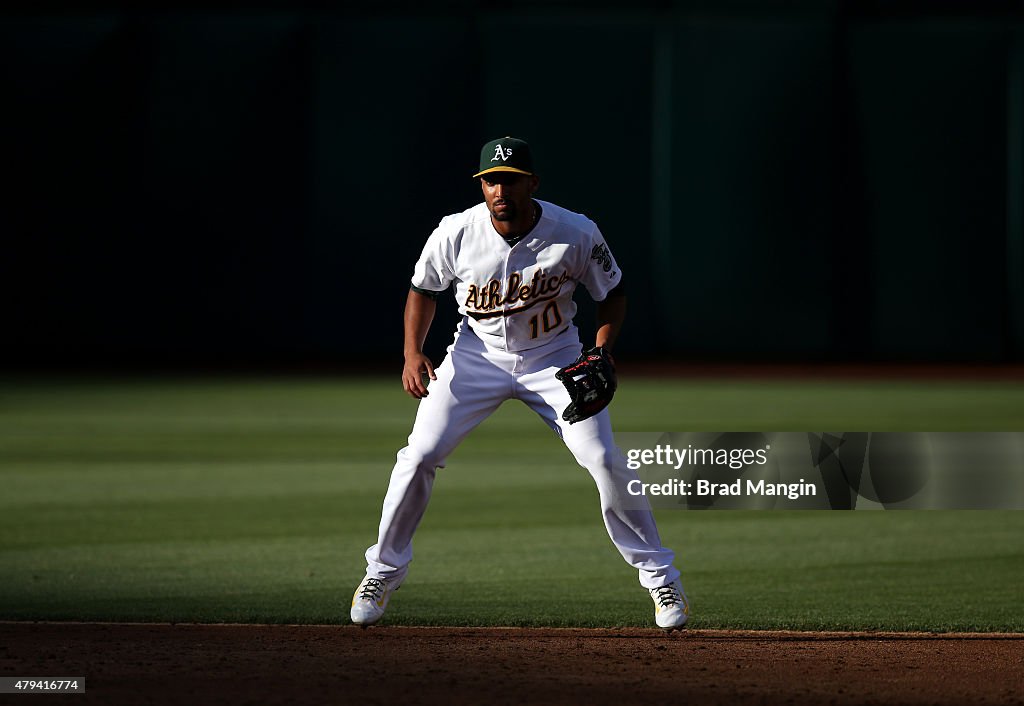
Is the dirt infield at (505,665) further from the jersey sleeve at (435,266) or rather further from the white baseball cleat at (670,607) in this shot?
the jersey sleeve at (435,266)

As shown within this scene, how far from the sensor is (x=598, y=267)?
5.48m

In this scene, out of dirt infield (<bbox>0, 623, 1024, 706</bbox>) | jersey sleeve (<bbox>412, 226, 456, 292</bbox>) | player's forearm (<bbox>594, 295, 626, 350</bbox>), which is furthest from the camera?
Answer: player's forearm (<bbox>594, 295, 626, 350</bbox>)

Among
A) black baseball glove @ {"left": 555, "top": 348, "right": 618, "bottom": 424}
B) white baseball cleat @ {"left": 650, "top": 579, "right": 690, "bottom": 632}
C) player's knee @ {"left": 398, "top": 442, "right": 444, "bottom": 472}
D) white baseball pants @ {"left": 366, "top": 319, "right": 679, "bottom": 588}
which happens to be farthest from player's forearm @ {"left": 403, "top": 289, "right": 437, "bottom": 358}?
white baseball cleat @ {"left": 650, "top": 579, "right": 690, "bottom": 632}

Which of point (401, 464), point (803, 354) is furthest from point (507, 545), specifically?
point (803, 354)

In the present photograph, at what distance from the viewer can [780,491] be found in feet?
20.8

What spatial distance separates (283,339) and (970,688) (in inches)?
660

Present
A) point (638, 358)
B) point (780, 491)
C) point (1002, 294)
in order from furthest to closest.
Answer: point (638, 358), point (1002, 294), point (780, 491)

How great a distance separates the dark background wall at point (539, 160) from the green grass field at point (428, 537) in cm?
583

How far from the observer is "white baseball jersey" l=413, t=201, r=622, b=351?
5367 mm

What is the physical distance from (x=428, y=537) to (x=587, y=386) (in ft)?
9.78

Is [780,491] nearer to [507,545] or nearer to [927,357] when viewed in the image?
[507,545]

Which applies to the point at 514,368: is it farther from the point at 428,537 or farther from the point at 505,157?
the point at 428,537

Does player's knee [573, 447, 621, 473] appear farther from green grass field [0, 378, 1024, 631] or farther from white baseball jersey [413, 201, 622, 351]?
green grass field [0, 378, 1024, 631]

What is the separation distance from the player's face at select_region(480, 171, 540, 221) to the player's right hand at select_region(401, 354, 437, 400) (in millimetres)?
610
